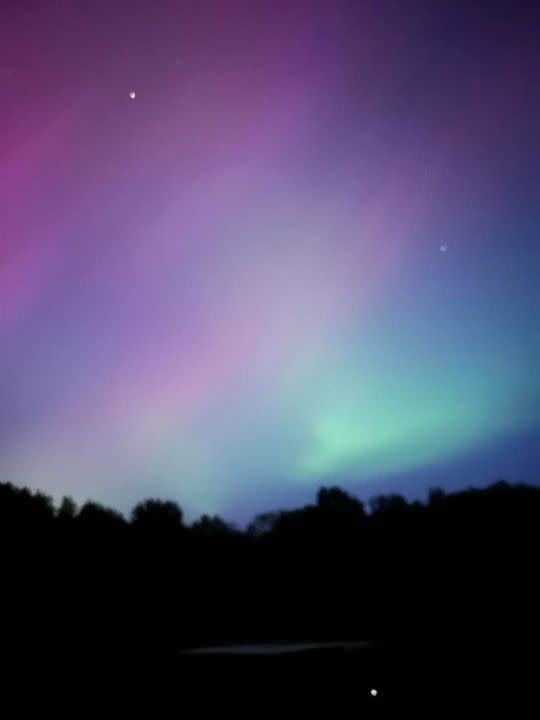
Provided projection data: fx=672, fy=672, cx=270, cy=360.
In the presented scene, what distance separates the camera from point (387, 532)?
18828 millimetres

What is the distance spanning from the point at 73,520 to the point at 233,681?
15424mm

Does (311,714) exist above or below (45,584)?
below

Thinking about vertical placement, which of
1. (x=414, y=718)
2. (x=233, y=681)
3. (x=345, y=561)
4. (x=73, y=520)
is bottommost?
(x=414, y=718)

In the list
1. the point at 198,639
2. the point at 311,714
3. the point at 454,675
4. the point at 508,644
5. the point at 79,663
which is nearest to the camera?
the point at 311,714

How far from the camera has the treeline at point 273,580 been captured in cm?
1334

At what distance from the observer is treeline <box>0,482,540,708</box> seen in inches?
525

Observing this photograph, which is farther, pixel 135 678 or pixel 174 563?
pixel 174 563

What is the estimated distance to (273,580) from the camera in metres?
19.3

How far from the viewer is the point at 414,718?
7.62 m

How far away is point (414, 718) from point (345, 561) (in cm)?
1096

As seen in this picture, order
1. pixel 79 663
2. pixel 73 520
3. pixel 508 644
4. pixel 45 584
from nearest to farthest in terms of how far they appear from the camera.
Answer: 1. pixel 508 644
2. pixel 79 663
3. pixel 45 584
4. pixel 73 520

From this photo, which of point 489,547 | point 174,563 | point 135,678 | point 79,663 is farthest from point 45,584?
point 489,547

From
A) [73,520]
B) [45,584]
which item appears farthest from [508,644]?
[73,520]

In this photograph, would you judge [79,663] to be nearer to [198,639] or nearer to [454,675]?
[198,639]
